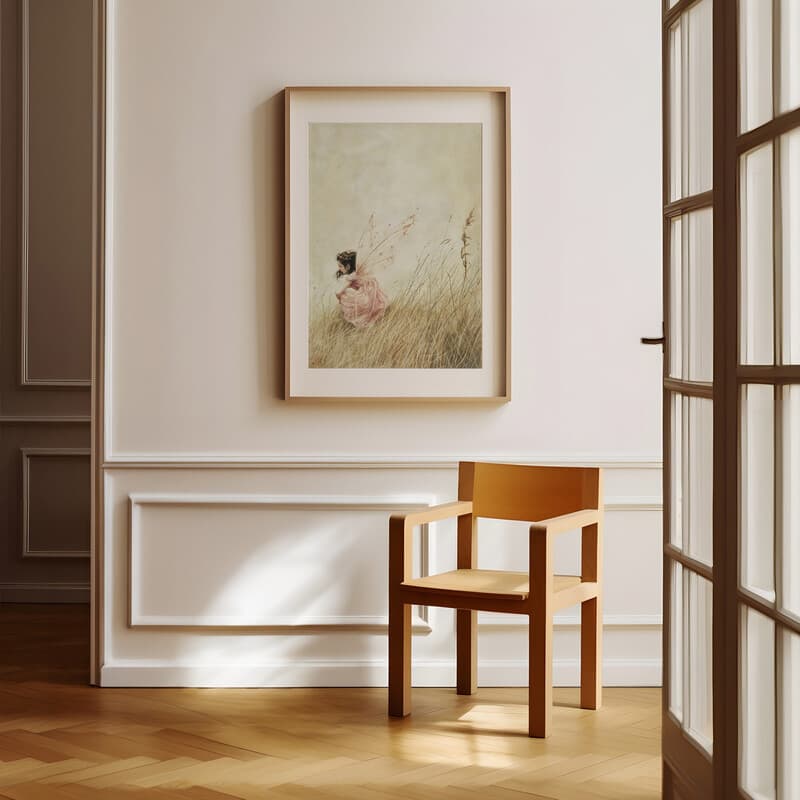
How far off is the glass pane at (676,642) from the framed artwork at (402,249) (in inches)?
51.8

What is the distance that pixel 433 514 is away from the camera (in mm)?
3361

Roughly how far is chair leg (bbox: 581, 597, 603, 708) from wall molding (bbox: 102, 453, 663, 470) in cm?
50

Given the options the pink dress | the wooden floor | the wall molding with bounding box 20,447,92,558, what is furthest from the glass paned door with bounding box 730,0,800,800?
the wall molding with bounding box 20,447,92,558

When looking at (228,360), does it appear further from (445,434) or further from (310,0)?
(310,0)

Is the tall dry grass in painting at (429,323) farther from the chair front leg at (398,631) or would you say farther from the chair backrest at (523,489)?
the chair front leg at (398,631)

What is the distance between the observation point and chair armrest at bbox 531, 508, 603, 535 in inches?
120

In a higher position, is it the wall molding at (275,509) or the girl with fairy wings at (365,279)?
the girl with fairy wings at (365,279)

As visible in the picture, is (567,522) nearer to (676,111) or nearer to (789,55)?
(676,111)

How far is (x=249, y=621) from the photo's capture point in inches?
143

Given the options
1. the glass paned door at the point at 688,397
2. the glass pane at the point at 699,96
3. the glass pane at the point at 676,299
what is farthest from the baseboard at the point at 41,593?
the glass pane at the point at 699,96

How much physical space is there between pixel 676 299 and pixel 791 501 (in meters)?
0.78

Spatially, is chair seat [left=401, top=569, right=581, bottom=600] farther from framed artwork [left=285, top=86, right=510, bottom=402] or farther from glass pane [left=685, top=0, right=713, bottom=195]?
glass pane [left=685, top=0, right=713, bottom=195]

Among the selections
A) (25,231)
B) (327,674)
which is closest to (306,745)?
(327,674)

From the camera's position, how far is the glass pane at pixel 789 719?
66.4 inches
